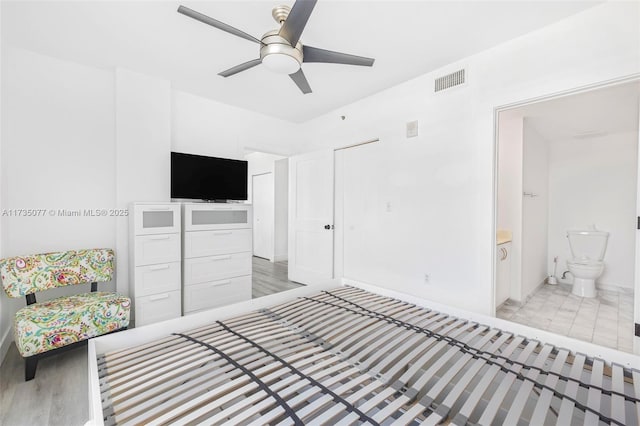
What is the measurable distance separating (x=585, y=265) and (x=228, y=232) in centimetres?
457

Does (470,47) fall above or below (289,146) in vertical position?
above

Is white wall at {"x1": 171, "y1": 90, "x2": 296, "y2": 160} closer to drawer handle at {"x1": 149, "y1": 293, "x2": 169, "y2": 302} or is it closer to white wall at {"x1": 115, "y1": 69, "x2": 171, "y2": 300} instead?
white wall at {"x1": 115, "y1": 69, "x2": 171, "y2": 300}

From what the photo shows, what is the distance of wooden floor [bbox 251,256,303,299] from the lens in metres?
3.83

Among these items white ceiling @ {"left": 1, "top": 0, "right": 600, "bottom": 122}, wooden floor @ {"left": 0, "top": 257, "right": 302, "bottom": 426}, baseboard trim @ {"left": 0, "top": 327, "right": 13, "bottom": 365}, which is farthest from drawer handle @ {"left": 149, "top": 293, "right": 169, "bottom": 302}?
white ceiling @ {"left": 1, "top": 0, "right": 600, "bottom": 122}

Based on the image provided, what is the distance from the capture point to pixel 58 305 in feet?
6.93

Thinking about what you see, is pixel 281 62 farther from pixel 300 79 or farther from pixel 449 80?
pixel 449 80

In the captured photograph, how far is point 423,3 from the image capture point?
→ 6.20ft

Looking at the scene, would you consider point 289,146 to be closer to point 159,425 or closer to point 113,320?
point 113,320

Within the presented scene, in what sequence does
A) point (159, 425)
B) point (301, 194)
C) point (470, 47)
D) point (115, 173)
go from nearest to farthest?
point (159, 425) < point (470, 47) < point (115, 173) < point (301, 194)

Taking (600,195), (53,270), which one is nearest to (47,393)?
(53,270)

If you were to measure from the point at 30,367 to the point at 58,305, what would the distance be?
16.8 inches

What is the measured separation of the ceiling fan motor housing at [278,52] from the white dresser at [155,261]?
1781mm

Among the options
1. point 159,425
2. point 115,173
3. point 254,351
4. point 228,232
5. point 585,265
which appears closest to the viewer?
point 159,425

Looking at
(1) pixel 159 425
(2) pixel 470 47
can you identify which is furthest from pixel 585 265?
(1) pixel 159 425
